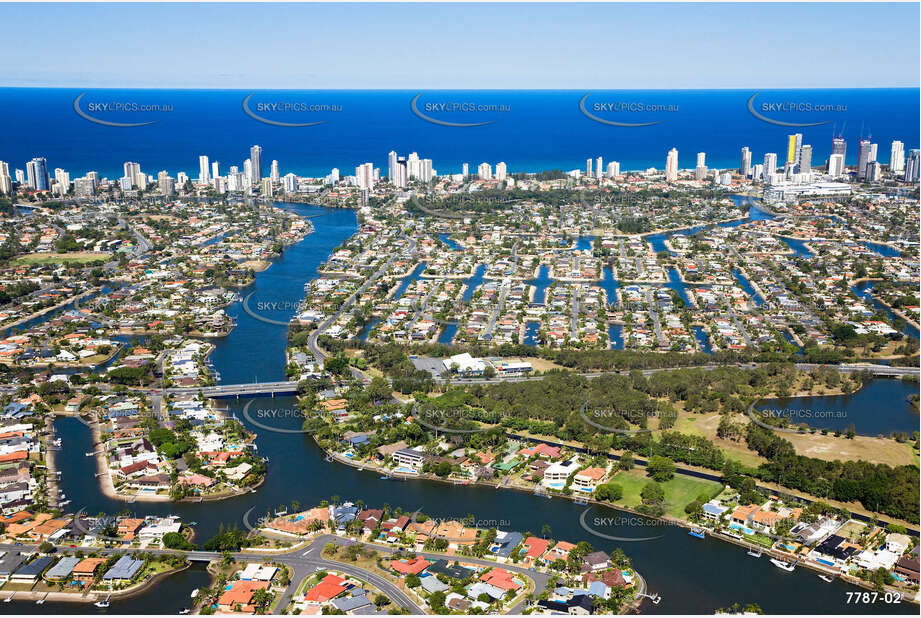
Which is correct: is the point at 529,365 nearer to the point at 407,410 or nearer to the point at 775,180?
the point at 407,410

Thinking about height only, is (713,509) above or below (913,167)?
below

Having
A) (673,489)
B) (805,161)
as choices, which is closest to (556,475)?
(673,489)

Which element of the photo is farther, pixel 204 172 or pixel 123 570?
pixel 204 172

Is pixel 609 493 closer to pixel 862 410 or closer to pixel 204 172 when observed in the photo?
pixel 862 410

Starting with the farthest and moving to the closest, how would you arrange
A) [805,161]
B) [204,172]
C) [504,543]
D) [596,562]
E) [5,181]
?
[204,172], [805,161], [5,181], [504,543], [596,562]

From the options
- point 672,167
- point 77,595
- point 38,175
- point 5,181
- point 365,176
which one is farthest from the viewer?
point 672,167

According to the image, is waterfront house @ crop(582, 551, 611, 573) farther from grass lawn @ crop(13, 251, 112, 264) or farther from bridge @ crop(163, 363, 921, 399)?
grass lawn @ crop(13, 251, 112, 264)

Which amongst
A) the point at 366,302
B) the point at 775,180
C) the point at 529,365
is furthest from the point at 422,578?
the point at 775,180
